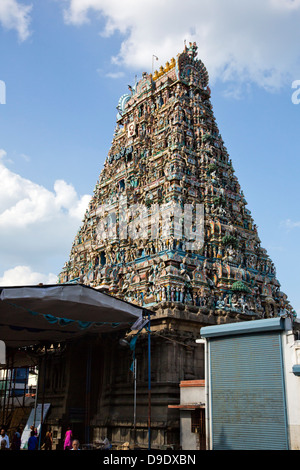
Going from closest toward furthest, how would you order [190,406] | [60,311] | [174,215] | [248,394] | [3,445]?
[248,394] → [3,445] → [190,406] → [60,311] → [174,215]

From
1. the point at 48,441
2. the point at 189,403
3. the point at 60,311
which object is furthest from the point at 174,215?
the point at 48,441

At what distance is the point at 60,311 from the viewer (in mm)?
22734

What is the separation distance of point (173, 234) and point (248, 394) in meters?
13.7

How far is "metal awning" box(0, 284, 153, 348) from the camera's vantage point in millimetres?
20188

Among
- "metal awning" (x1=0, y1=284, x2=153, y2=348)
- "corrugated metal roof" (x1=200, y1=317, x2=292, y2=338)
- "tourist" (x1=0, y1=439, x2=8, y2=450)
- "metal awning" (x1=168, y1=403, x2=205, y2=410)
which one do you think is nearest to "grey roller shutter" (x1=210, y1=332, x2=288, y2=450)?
"corrugated metal roof" (x1=200, y1=317, x2=292, y2=338)

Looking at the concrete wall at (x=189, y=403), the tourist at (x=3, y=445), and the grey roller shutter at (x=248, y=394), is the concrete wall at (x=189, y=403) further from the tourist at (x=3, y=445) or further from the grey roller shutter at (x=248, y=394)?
the tourist at (x=3, y=445)

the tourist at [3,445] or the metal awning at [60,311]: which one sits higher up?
the metal awning at [60,311]

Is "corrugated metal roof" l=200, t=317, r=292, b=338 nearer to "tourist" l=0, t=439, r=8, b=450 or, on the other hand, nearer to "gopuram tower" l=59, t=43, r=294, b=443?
"gopuram tower" l=59, t=43, r=294, b=443

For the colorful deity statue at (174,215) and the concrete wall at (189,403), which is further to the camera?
the colorful deity statue at (174,215)

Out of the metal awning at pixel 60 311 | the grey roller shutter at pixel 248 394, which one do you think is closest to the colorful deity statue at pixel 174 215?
the metal awning at pixel 60 311

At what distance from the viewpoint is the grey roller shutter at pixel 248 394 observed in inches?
682

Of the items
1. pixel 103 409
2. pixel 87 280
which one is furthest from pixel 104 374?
pixel 87 280

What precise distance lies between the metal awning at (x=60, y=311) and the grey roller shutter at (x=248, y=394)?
4855 mm

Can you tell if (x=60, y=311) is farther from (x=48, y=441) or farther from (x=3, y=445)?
(x=48, y=441)
